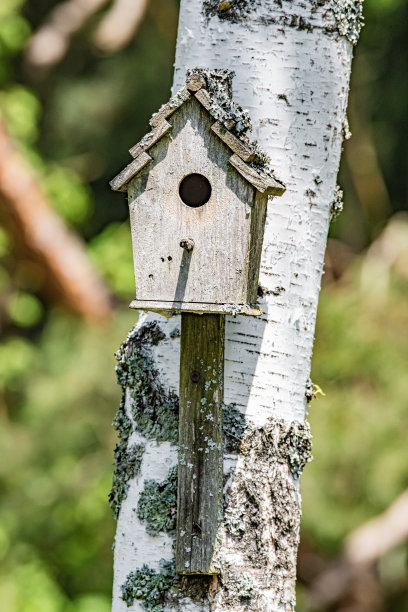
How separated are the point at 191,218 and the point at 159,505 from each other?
52 cm

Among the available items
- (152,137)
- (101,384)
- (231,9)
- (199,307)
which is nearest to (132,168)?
(152,137)

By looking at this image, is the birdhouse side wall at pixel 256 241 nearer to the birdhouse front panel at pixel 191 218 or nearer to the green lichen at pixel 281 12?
the birdhouse front panel at pixel 191 218

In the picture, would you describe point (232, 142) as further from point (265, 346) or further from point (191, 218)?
point (265, 346)

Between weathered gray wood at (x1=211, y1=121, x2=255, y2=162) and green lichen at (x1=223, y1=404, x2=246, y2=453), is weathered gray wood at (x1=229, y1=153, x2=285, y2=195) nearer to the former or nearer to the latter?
weathered gray wood at (x1=211, y1=121, x2=255, y2=162)

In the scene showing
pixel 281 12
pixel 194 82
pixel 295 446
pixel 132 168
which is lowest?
pixel 295 446

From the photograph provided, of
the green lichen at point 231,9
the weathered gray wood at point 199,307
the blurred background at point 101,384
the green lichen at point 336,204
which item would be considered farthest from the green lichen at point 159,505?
the blurred background at point 101,384

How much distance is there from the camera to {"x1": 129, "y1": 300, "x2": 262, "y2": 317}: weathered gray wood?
4.16 feet

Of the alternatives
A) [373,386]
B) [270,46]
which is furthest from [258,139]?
[373,386]

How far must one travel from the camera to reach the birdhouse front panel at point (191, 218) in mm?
1280

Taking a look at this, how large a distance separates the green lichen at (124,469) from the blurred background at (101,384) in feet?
7.79

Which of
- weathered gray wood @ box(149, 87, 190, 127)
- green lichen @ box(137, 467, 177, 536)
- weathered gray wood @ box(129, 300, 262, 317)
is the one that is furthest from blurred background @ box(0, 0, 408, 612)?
weathered gray wood @ box(149, 87, 190, 127)

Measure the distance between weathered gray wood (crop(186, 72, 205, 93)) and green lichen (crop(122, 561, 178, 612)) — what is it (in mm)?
831

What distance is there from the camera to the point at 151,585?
1355 mm

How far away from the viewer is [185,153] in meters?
1.30
